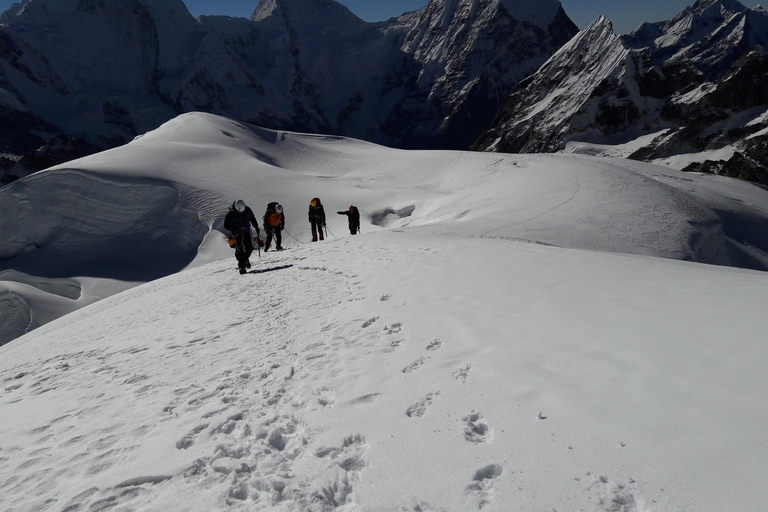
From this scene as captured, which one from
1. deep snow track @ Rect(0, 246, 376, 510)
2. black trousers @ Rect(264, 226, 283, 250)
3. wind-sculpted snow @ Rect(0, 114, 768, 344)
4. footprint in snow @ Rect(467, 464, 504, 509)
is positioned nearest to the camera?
footprint in snow @ Rect(467, 464, 504, 509)

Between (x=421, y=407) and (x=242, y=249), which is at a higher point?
(x=242, y=249)

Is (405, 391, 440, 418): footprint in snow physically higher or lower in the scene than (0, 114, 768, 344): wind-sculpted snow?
lower

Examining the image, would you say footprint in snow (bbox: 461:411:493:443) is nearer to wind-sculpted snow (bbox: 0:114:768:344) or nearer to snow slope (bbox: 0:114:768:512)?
snow slope (bbox: 0:114:768:512)

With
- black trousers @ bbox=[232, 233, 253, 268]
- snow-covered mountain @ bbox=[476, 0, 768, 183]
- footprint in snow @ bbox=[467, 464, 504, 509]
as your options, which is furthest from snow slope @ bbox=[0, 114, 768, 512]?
snow-covered mountain @ bbox=[476, 0, 768, 183]

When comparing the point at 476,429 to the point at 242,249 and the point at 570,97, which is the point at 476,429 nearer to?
the point at 242,249

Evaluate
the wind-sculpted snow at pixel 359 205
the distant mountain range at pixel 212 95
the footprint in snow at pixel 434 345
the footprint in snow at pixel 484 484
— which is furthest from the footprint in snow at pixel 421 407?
the distant mountain range at pixel 212 95

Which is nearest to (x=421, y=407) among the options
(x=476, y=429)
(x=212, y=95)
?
(x=476, y=429)

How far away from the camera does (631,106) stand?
444 ft

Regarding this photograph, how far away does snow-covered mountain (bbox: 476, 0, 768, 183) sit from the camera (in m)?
116

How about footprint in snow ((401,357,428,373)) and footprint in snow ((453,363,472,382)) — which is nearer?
footprint in snow ((453,363,472,382))

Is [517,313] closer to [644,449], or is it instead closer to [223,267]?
[644,449]

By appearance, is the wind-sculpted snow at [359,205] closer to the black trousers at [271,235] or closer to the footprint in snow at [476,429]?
the black trousers at [271,235]

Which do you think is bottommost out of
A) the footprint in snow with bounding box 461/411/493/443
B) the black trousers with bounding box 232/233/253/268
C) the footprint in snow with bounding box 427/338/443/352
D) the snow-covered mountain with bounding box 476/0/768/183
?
the footprint in snow with bounding box 461/411/493/443

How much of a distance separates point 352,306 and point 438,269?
2.36m
